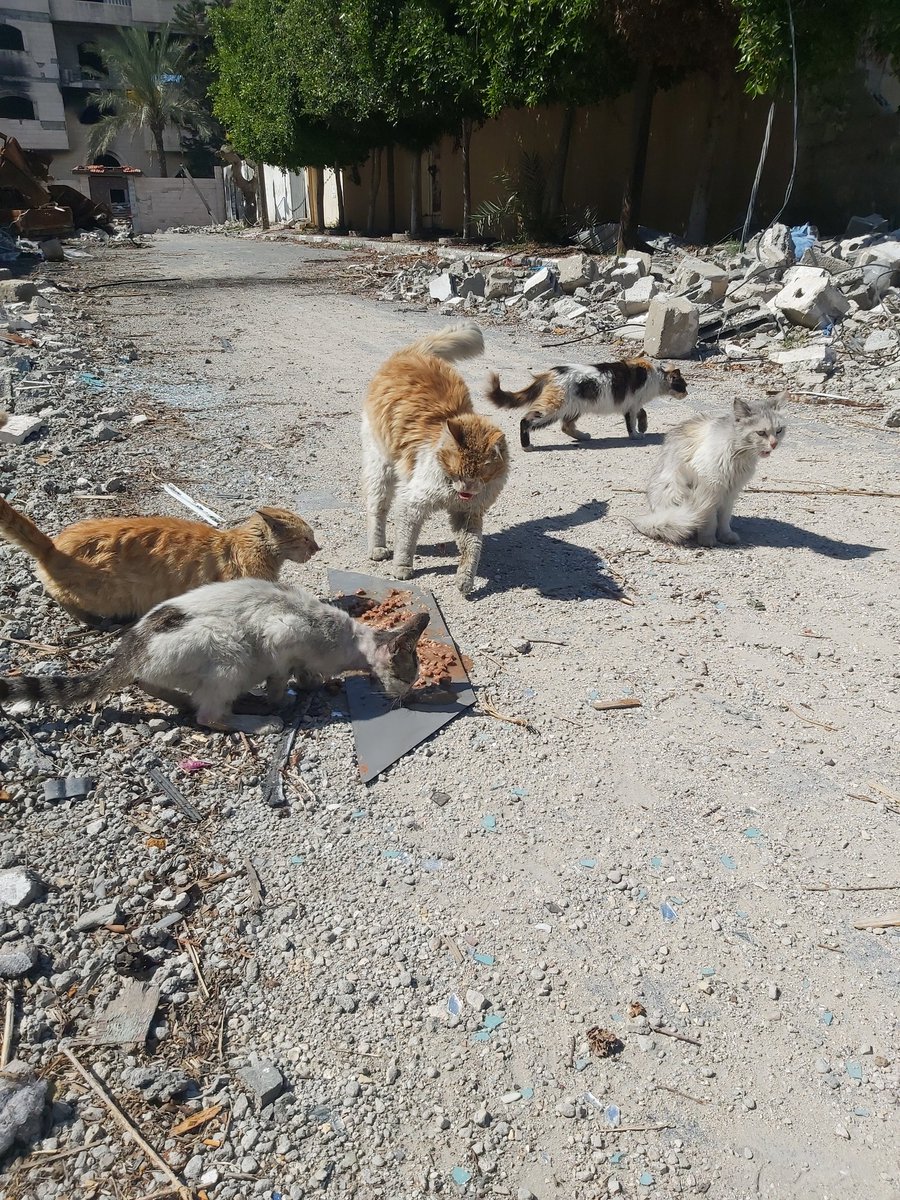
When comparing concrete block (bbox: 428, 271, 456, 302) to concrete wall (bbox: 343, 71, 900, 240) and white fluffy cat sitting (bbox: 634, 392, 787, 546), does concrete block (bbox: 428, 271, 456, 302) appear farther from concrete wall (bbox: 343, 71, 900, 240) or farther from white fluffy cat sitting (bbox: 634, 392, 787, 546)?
white fluffy cat sitting (bbox: 634, 392, 787, 546)

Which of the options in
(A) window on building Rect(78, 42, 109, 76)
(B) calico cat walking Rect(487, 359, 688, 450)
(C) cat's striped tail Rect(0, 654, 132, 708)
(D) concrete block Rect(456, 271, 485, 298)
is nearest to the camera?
(C) cat's striped tail Rect(0, 654, 132, 708)

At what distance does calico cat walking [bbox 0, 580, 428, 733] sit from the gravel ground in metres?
0.23

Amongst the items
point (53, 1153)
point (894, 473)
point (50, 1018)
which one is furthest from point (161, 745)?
point (894, 473)

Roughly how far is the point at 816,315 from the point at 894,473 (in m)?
5.43

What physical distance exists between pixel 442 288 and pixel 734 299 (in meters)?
6.62

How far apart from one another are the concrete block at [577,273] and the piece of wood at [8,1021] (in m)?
16.1

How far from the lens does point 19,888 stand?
304 cm

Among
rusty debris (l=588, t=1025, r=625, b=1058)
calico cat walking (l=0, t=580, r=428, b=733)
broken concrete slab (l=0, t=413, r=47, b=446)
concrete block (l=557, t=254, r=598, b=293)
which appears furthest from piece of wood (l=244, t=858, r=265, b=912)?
concrete block (l=557, t=254, r=598, b=293)

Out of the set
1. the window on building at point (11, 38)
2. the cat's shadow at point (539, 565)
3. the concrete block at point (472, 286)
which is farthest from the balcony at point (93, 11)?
the cat's shadow at point (539, 565)

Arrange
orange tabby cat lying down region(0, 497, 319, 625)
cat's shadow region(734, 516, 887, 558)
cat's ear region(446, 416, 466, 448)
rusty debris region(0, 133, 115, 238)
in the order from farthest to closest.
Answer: rusty debris region(0, 133, 115, 238) < cat's shadow region(734, 516, 887, 558) < cat's ear region(446, 416, 466, 448) < orange tabby cat lying down region(0, 497, 319, 625)

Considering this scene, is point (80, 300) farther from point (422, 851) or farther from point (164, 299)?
point (422, 851)

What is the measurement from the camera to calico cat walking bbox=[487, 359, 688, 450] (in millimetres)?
8969

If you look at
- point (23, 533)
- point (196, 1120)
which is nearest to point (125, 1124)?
point (196, 1120)

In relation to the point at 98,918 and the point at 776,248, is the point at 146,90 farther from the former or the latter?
the point at 98,918
